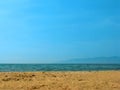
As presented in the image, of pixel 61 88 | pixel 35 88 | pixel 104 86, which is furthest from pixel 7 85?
pixel 104 86

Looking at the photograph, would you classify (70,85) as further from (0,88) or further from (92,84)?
Answer: (0,88)

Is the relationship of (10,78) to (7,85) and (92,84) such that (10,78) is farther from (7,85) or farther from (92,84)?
(92,84)

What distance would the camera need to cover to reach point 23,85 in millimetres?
13078

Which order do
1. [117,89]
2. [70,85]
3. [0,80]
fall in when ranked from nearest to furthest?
[117,89] < [70,85] < [0,80]

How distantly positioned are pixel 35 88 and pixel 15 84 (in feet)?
4.63

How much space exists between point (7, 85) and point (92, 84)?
162 inches

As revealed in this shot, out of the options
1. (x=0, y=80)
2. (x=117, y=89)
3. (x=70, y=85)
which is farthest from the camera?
(x=0, y=80)

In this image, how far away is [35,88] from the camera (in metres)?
12.5

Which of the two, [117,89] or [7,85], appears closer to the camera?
[117,89]

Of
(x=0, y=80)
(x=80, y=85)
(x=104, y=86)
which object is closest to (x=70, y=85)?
(x=80, y=85)

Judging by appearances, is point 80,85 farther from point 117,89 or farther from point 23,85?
point 23,85

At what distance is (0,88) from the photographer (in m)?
12.4

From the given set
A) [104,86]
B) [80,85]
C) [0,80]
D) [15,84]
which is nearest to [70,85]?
[80,85]

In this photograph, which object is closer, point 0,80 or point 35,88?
point 35,88
